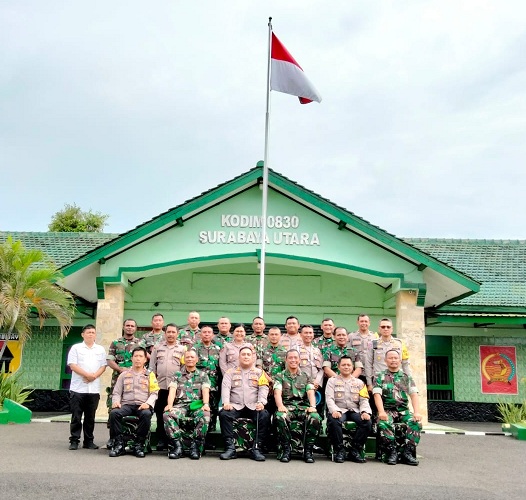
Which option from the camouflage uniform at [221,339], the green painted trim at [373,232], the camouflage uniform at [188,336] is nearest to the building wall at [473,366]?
the green painted trim at [373,232]

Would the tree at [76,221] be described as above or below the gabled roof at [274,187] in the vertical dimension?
above

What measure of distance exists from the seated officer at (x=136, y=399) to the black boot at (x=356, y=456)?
8.34ft

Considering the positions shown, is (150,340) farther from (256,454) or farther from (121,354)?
(256,454)

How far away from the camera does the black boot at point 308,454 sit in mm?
8211

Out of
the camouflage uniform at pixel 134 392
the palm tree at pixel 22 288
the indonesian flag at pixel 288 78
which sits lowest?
the camouflage uniform at pixel 134 392

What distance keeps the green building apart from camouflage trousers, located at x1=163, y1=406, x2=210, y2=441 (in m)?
5.27

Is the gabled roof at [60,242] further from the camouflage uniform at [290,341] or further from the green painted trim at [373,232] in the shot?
the camouflage uniform at [290,341]

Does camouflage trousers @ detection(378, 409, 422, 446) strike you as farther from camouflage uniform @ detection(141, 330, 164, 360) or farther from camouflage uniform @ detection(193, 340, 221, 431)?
camouflage uniform @ detection(141, 330, 164, 360)

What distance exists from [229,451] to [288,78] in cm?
784

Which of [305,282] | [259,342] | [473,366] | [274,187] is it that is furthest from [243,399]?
[473,366]

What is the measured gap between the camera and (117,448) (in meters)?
8.23

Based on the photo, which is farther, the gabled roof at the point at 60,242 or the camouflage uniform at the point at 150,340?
the gabled roof at the point at 60,242

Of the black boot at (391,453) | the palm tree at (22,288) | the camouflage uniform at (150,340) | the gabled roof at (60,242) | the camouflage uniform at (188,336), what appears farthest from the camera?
the gabled roof at (60,242)

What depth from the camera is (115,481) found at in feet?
21.0
